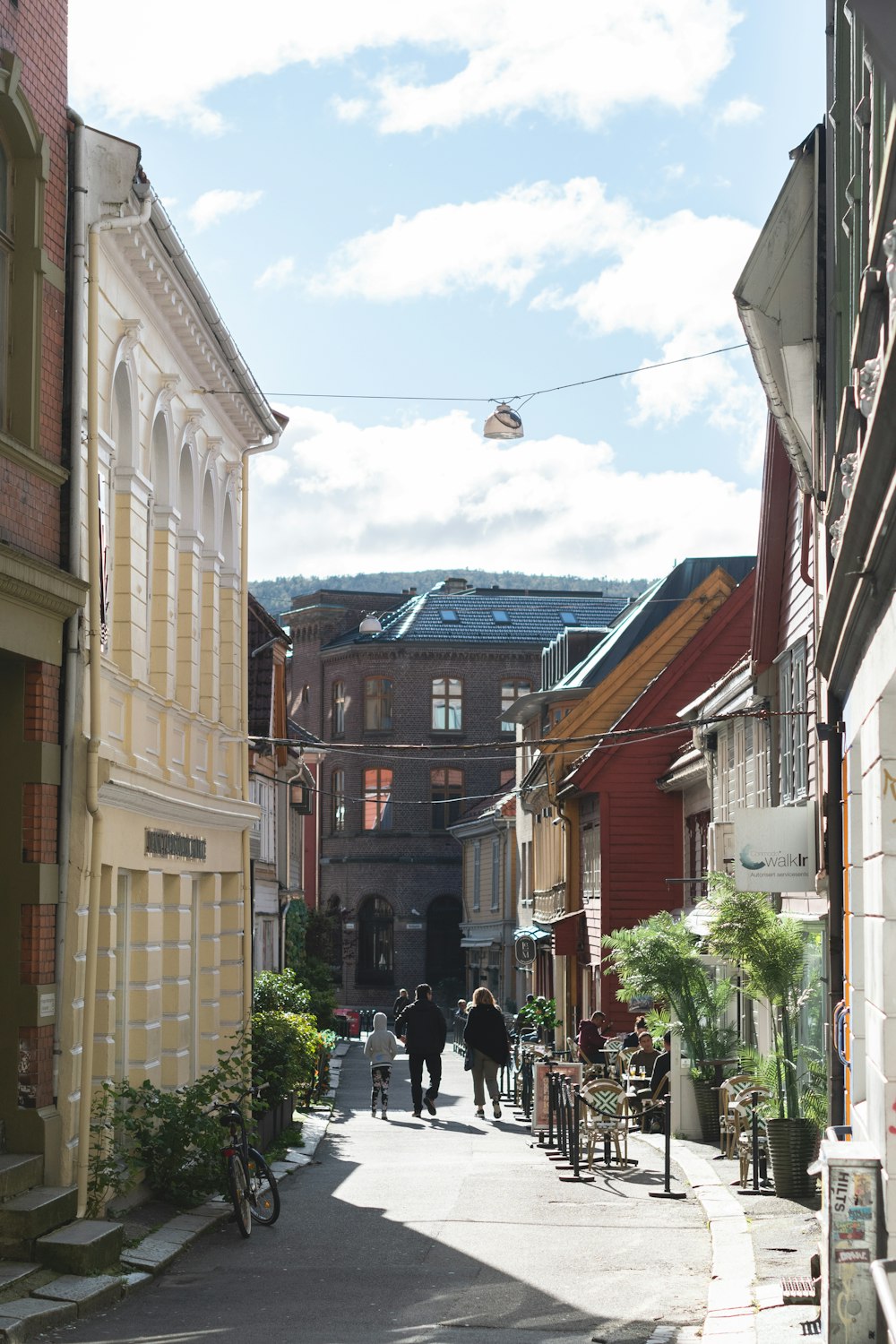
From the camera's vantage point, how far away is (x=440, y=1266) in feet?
38.4

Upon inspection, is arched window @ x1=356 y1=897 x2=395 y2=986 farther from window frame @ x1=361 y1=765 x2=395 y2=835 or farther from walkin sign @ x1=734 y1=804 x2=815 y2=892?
walkin sign @ x1=734 y1=804 x2=815 y2=892

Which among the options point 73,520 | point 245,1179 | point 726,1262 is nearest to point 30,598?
point 73,520

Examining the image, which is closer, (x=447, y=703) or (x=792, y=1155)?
(x=792, y=1155)

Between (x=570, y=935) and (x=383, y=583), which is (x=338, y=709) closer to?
(x=570, y=935)

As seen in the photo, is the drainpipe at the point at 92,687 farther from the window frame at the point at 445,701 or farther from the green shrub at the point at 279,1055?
the window frame at the point at 445,701

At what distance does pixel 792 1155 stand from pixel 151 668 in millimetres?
7012

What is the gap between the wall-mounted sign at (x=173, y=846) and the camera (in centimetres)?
1482

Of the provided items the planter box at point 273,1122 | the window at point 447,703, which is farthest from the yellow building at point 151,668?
the window at point 447,703

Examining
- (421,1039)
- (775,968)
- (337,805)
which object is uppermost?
(337,805)

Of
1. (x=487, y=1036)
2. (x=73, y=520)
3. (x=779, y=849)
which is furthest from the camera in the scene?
(x=487, y=1036)

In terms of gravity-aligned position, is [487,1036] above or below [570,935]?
below

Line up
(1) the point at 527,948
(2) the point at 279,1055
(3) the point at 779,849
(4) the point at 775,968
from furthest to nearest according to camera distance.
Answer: (1) the point at 527,948
(2) the point at 279,1055
(4) the point at 775,968
(3) the point at 779,849

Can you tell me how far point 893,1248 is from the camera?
24.3ft

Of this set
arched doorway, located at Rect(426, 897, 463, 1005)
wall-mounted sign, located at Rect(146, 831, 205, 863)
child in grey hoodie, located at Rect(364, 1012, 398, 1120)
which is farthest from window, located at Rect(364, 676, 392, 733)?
wall-mounted sign, located at Rect(146, 831, 205, 863)
